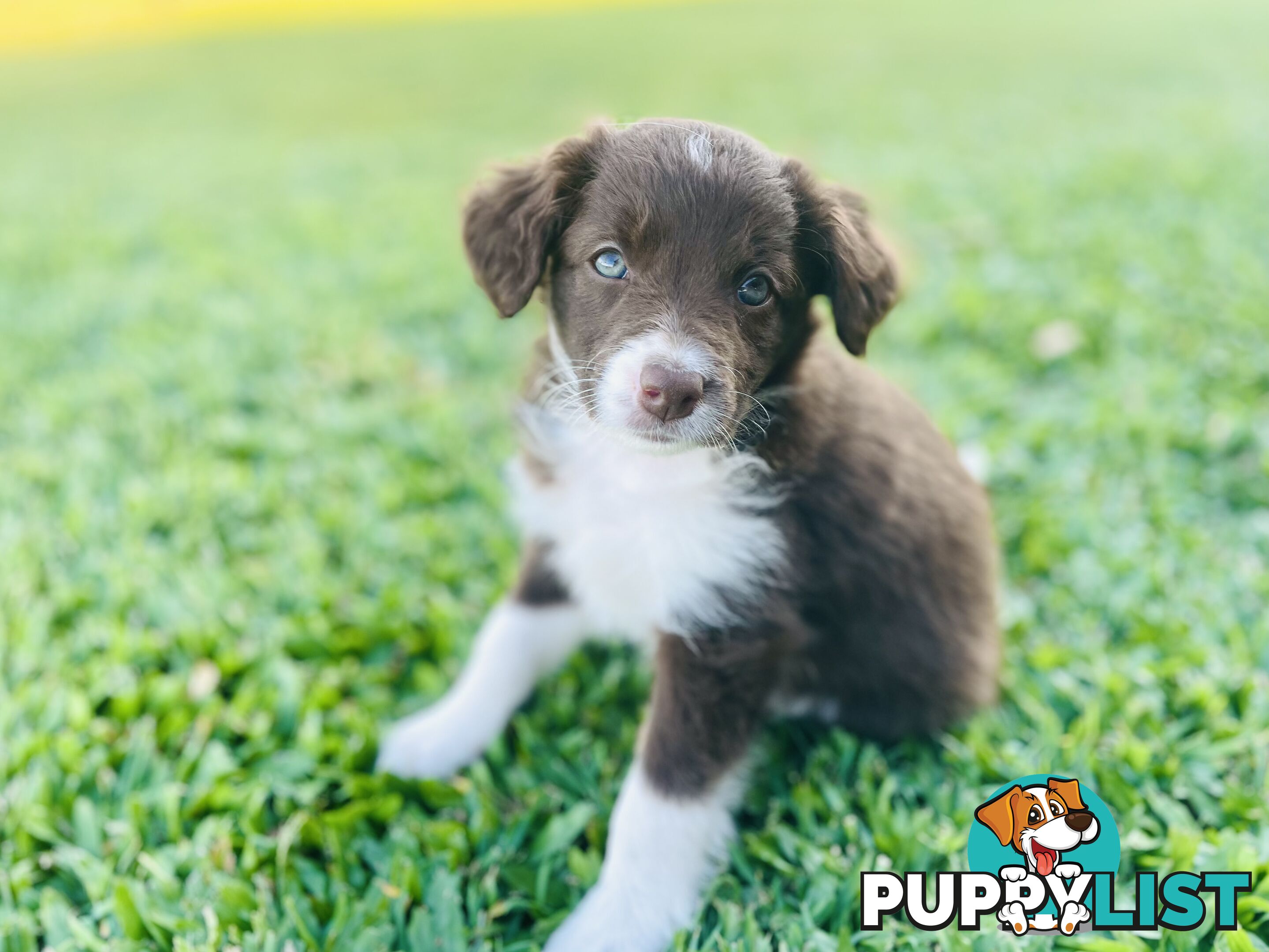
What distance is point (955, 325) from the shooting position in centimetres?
565

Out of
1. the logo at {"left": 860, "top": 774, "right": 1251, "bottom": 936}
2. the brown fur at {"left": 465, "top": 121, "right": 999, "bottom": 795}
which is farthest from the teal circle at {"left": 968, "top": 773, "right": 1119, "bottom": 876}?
the brown fur at {"left": 465, "top": 121, "right": 999, "bottom": 795}

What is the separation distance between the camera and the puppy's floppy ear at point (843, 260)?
242 centimetres

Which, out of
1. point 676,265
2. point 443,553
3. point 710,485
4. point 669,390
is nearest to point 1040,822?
point 710,485

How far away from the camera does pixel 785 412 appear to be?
2580mm

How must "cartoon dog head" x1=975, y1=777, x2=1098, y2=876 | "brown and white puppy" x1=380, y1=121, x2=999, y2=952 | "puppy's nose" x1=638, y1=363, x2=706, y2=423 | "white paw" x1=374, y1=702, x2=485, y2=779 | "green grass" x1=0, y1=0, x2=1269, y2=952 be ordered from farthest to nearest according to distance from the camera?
"white paw" x1=374, y1=702, x2=485, y2=779, "green grass" x1=0, y1=0, x2=1269, y2=952, "cartoon dog head" x1=975, y1=777, x2=1098, y2=876, "brown and white puppy" x1=380, y1=121, x2=999, y2=952, "puppy's nose" x1=638, y1=363, x2=706, y2=423

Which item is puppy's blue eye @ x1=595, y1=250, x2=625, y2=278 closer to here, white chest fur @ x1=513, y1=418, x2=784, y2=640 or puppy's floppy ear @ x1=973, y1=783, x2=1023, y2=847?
white chest fur @ x1=513, y1=418, x2=784, y2=640

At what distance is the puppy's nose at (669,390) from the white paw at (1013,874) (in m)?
1.44

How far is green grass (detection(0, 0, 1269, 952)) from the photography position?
2605 millimetres

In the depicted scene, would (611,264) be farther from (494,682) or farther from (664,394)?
(494,682)

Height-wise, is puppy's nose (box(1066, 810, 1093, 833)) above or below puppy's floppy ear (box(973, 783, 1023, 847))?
below

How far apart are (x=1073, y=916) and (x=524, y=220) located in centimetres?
221

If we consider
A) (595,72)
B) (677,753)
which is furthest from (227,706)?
(595,72)

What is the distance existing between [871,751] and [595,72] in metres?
11.9

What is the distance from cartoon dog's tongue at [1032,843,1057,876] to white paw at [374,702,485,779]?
161 cm
